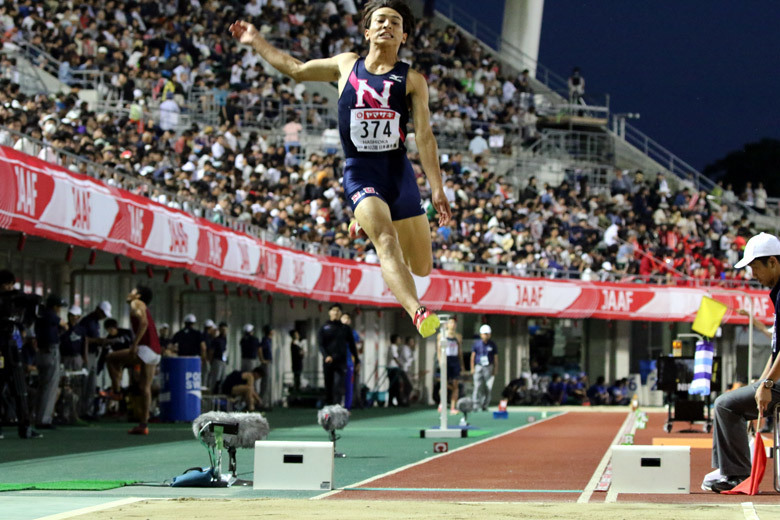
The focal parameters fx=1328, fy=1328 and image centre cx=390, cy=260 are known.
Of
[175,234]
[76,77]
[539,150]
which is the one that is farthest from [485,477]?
[539,150]

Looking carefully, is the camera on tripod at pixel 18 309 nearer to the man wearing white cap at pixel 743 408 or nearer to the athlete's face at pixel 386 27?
the athlete's face at pixel 386 27

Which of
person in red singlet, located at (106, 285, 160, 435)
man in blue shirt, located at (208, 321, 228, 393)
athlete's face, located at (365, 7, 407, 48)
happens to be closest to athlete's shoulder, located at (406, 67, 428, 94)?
athlete's face, located at (365, 7, 407, 48)

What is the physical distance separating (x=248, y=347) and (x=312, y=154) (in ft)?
30.9

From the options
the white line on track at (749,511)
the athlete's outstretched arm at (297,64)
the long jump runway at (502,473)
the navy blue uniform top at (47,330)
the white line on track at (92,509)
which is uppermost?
the athlete's outstretched arm at (297,64)

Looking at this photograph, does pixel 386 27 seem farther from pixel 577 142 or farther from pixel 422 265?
pixel 577 142

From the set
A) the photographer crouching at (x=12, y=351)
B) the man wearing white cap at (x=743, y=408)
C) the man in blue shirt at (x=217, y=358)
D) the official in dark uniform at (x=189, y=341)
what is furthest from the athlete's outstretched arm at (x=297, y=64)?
the man in blue shirt at (x=217, y=358)

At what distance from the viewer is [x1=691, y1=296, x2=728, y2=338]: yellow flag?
17.2 metres

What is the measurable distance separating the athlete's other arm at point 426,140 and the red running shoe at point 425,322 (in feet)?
2.74

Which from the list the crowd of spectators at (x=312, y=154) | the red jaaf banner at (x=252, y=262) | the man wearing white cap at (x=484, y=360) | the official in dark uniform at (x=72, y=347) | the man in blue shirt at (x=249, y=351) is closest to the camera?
the red jaaf banner at (x=252, y=262)

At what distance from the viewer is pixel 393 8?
799 centimetres

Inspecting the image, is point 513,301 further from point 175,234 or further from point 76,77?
point 175,234

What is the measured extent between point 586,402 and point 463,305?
520cm

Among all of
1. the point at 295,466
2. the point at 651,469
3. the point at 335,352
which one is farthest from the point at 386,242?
the point at 335,352

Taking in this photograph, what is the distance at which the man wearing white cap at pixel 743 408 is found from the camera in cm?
869
